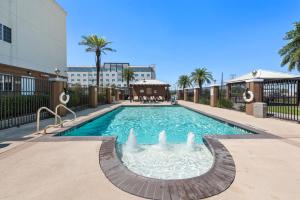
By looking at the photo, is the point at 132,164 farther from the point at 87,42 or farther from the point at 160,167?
the point at 87,42

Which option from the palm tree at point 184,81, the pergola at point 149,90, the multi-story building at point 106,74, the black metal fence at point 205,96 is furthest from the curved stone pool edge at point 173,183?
the multi-story building at point 106,74

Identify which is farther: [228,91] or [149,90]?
[149,90]

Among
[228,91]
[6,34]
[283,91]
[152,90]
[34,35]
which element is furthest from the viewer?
[152,90]

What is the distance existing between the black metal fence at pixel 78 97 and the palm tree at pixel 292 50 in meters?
21.0

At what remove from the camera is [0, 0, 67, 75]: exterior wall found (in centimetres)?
1606

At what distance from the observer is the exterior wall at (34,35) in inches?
632

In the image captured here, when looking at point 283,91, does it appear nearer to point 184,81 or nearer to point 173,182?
point 173,182

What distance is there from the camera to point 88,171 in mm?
3436

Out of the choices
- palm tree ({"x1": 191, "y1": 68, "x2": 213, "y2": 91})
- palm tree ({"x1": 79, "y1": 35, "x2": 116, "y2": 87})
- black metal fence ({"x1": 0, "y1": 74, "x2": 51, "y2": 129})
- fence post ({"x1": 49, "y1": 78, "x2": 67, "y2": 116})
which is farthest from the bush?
palm tree ({"x1": 191, "y1": 68, "x2": 213, "y2": 91})

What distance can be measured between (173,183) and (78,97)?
1344cm

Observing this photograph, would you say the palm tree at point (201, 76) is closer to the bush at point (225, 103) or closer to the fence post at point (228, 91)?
the fence post at point (228, 91)

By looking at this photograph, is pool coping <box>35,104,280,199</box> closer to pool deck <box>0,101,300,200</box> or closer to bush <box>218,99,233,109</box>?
pool deck <box>0,101,300,200</box>

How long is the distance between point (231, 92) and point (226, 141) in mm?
14219

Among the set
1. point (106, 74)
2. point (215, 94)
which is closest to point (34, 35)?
point (215, 94)
